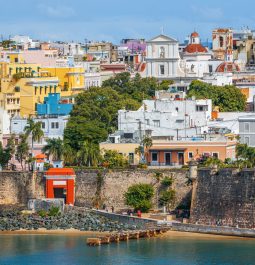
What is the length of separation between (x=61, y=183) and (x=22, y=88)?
613 inches

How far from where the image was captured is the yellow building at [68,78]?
3593 inches

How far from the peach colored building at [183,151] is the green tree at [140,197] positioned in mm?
3757

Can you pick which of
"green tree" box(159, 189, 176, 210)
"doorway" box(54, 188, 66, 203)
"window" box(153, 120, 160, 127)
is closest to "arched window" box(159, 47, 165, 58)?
"window" box(153, 120, 160, 127)

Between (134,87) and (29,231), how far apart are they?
85.4 feet

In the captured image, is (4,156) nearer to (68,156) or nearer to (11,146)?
(11,146)

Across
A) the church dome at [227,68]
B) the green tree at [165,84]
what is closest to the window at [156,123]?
the green tree at [165,84]

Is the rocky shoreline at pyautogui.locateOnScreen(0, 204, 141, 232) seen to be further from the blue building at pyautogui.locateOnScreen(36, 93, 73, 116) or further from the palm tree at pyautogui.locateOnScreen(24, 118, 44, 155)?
the blue building at pyautogui.locateOnScreen(36, 93, 73, 116)

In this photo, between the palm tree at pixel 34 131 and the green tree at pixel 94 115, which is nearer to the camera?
the palm tree at pixel 34 131

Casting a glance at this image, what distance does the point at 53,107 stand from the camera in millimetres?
83562

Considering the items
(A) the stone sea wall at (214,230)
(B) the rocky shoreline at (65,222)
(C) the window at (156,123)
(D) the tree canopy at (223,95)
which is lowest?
(A) the stone sea wall at (214,230)

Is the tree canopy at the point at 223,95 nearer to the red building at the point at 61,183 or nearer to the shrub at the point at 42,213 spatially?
the red building at the point at 61,183

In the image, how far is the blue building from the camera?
82.8m

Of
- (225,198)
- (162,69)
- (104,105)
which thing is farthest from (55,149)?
(162,69)

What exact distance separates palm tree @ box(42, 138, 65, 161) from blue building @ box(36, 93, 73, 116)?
8.80 m
